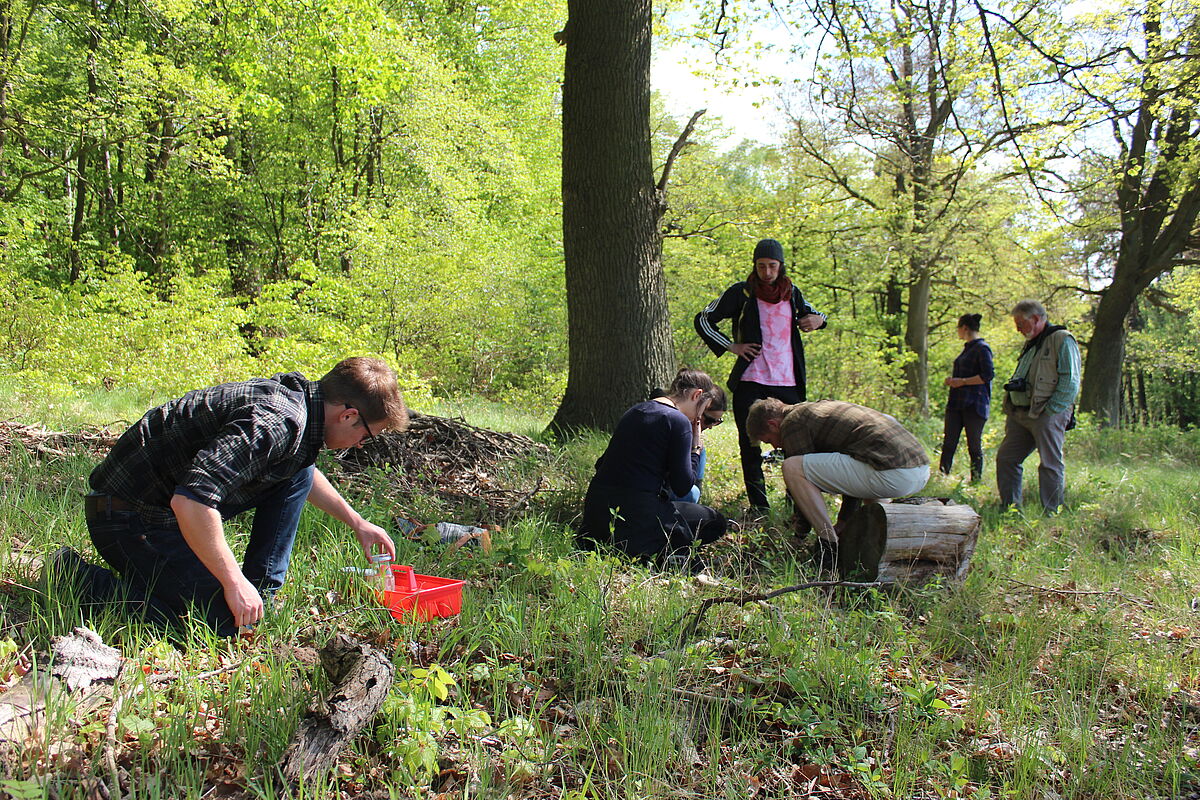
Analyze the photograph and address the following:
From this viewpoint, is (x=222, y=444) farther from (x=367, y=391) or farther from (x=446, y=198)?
(x=446, y=198)

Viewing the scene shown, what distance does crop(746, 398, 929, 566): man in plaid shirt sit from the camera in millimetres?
4996

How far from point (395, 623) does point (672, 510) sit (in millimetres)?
2210

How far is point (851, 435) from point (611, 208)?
338 cm

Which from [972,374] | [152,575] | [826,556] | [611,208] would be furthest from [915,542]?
[972,374]

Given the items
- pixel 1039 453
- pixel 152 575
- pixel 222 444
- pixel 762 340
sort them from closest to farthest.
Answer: pixel 222 444
pixel 152 575
pixel 762 340
pixel 1039 453

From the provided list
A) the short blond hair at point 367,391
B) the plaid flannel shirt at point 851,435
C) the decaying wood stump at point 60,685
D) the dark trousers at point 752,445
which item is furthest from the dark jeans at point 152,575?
the dark trousers at point 752,445

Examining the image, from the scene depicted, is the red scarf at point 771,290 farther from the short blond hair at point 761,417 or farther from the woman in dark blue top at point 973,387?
the woman in dark blue top at point 973,387

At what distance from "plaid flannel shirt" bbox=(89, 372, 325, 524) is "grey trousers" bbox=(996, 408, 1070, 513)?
6.14 metres

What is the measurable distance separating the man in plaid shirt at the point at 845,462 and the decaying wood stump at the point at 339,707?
10.3 feet

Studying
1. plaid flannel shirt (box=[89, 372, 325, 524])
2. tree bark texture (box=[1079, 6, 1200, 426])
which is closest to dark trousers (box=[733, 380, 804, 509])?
plaid flannel shirt (box=[89, 372, 325, 524])

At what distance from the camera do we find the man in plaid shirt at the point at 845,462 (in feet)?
16.4

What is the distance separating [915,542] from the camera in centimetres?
458

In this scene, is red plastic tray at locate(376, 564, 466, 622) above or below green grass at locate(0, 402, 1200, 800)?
above

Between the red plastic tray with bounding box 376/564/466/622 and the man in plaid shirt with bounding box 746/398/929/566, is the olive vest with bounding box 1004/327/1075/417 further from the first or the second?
the red plastic tray with bounding box 376/564/466/622
